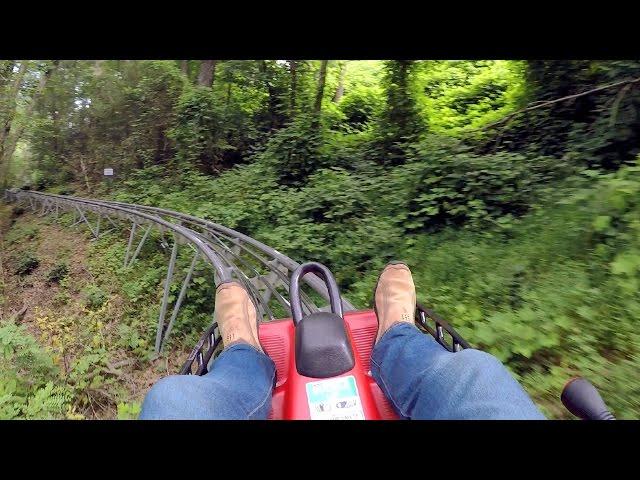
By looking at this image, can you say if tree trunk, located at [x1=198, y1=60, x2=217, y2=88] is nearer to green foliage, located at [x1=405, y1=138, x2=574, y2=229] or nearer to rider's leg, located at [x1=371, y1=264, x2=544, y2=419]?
green foliage, located at [x1=405, y1=138, x2=574, y2=229]

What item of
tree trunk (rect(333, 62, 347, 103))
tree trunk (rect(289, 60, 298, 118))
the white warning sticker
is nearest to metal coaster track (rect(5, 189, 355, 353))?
the white warning sticker

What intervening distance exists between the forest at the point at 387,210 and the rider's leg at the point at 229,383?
1.34 meters

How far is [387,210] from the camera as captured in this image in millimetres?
4582

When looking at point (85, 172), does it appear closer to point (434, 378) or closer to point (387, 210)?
point (387, 210)

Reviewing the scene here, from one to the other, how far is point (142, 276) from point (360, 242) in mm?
3407

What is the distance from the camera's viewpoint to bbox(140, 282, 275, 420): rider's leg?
1.05m

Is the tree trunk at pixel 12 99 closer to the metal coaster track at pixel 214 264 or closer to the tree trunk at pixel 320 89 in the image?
the metal coaster track at pixel 214 264

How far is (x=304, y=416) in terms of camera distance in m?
1.23

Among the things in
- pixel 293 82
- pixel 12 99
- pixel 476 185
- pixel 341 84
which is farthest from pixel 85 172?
pixel 476 185

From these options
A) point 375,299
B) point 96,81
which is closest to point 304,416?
point 375,299

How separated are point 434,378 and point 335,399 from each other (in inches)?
13.4

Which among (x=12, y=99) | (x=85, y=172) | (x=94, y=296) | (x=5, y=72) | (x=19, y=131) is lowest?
(x=94, y=296)

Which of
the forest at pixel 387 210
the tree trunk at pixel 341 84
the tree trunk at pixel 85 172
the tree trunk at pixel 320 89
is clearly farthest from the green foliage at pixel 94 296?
the tree trunk at pixel 85 172

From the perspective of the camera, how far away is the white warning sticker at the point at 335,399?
1.23m
